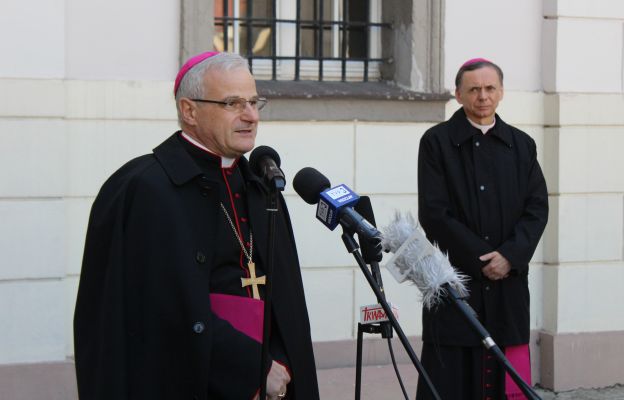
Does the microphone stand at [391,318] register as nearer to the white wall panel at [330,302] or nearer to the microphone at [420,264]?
the microphone at [420,264]

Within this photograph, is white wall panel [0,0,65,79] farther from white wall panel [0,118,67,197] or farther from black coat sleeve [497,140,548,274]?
black coat sleeve [497,140,548,274]

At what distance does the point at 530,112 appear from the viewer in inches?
303

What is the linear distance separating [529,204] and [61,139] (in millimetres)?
2880

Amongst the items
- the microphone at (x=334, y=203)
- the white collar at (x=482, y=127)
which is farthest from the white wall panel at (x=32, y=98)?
the microphone at (x=334, y=203)

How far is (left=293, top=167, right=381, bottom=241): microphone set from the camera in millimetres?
3168

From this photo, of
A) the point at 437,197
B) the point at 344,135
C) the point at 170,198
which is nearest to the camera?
the point at 170,198

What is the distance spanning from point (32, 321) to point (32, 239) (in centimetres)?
49

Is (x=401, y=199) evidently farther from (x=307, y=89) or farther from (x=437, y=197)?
(x=437, y=197)

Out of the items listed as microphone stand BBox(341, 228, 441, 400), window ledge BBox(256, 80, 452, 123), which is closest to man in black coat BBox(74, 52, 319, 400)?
microphone stand BBox(341, 228, 441, 400)

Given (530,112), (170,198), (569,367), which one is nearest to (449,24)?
(530,112)

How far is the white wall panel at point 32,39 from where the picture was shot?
256 inches

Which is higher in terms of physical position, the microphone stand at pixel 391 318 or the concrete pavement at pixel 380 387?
the microphone stand at pixel 391 318

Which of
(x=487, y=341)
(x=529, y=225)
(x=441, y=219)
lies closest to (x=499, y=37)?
(x=529, y=225)

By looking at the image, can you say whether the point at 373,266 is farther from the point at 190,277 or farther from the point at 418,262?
the point at 190,277
